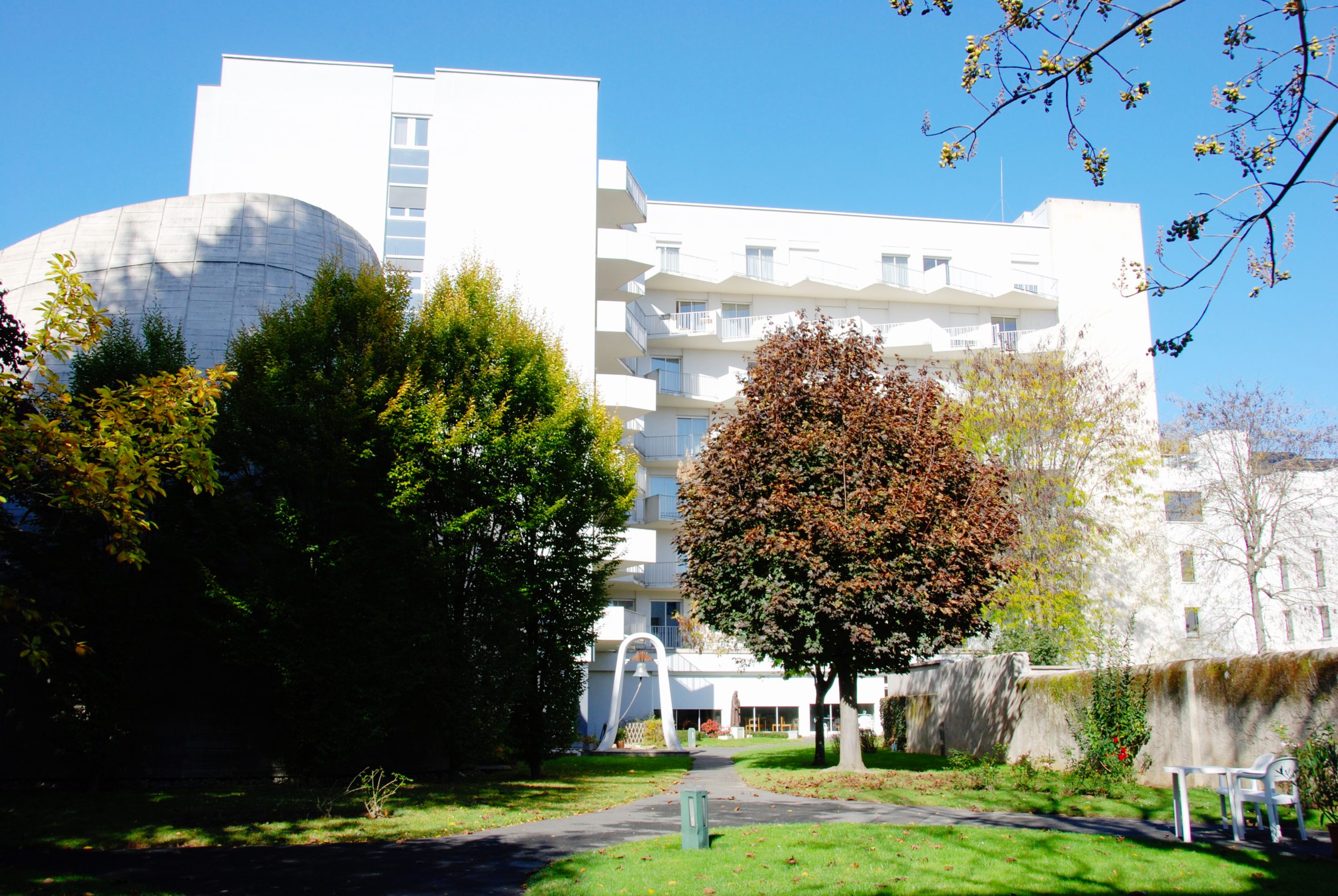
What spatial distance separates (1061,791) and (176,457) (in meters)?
13.3

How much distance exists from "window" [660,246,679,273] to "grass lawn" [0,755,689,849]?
28655mm

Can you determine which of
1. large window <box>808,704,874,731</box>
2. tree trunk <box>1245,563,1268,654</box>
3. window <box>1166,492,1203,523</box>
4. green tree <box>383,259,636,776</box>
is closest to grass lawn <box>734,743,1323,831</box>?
green tree <box>383,259,636,776</box>

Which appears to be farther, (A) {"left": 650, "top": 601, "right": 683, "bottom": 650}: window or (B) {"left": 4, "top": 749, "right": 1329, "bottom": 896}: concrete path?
(A) {"left": 650, "top": 601, "right": 683, "bottom": 650}: window

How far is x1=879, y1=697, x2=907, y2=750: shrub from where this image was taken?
88.7 ft

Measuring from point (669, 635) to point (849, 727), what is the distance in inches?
890

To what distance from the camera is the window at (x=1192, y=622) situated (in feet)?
125

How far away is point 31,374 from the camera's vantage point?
67.5 ft

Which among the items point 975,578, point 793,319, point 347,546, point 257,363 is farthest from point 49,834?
point 793,319

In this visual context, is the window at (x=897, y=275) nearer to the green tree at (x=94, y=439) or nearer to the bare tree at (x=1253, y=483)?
the bare tree at (x=1253, y=483)

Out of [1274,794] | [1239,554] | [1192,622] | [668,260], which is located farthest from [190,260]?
[1192,622]

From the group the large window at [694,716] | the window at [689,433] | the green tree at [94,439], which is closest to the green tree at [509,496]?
the green tree at [94,439]

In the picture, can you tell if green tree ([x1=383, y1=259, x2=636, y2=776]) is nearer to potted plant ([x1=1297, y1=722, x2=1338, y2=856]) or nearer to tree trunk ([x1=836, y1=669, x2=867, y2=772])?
tree trunk ([x1=836, y1=669, x2=867, y2=772])

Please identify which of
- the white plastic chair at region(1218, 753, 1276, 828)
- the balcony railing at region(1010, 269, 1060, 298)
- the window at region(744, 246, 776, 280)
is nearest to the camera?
the white plastic chair at region(1218, 753, 1276, 828)

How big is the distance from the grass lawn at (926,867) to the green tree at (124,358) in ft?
44.8
